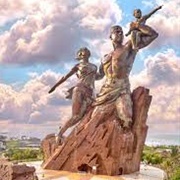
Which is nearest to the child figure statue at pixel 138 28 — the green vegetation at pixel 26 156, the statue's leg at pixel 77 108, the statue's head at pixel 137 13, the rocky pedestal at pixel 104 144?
the statue's head at pixel 137 13

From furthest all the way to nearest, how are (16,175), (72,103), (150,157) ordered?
(150,157) < (72,103) < (16,175)

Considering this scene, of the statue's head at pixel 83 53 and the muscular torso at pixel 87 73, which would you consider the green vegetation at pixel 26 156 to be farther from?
the statue's head at pixel 83 53

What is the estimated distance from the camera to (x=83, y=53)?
14.3 metres

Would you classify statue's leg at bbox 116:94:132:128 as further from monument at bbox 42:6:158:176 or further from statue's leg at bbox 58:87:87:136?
statue's leg at bbox 58:87:87:136

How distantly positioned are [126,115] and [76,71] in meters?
2.24

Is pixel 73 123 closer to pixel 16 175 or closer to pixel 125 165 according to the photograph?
pixel 125 165

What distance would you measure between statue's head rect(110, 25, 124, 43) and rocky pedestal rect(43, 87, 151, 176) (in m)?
1.43

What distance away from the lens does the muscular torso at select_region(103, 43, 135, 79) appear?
44.1 feet

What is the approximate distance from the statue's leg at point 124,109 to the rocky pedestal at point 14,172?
13.6 ft

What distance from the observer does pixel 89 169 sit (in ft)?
43.7

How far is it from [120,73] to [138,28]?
4.20 feet

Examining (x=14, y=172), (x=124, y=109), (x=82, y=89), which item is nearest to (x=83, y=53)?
(x=82, y=89)

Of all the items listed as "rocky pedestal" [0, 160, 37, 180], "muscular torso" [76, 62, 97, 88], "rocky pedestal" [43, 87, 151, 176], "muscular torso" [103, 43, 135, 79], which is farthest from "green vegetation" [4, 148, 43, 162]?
"rocky pedestal" [0, 160, 37, 180]

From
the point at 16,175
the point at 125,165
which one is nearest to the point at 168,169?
the point at 125,165
